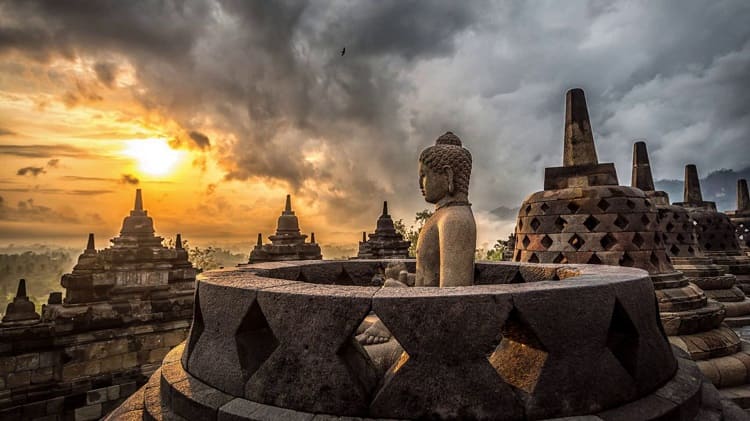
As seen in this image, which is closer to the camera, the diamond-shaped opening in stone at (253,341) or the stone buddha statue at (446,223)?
the diamond-shaped opening in stone at (253,341)

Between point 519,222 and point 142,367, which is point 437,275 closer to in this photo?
point 519,222

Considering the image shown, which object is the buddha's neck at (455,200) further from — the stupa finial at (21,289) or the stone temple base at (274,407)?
the stupa finial at (21,289)

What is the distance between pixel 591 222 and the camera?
5.64 metres

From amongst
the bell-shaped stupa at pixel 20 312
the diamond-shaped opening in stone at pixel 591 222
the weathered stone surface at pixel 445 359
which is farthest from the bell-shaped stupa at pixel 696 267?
the bell-shaped stupa at pixel 20 312

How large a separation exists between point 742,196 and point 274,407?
22.2 meters

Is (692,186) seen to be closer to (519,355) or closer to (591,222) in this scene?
(591,222)

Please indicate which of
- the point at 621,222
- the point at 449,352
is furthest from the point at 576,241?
the point at 449,352

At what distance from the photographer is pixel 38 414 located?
6.46m

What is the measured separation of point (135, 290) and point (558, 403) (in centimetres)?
1035

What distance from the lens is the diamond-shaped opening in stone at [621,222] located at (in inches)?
218

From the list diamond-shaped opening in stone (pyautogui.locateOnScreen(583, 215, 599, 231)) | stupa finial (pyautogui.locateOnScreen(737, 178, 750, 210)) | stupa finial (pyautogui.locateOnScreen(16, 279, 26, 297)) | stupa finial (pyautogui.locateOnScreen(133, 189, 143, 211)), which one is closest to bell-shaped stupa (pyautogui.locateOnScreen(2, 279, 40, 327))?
stupa finial (pyautogui.locateOnScreen(16, 279, 26, 297))

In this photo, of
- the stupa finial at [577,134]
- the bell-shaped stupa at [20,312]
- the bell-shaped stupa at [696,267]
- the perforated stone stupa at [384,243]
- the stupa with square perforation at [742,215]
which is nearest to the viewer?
the stupa finial at [577,134]

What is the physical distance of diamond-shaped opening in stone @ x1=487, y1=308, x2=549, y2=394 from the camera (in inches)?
72.9

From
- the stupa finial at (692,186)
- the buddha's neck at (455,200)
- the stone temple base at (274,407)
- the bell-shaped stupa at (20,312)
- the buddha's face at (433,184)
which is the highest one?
the stupa finial at (692,186)
